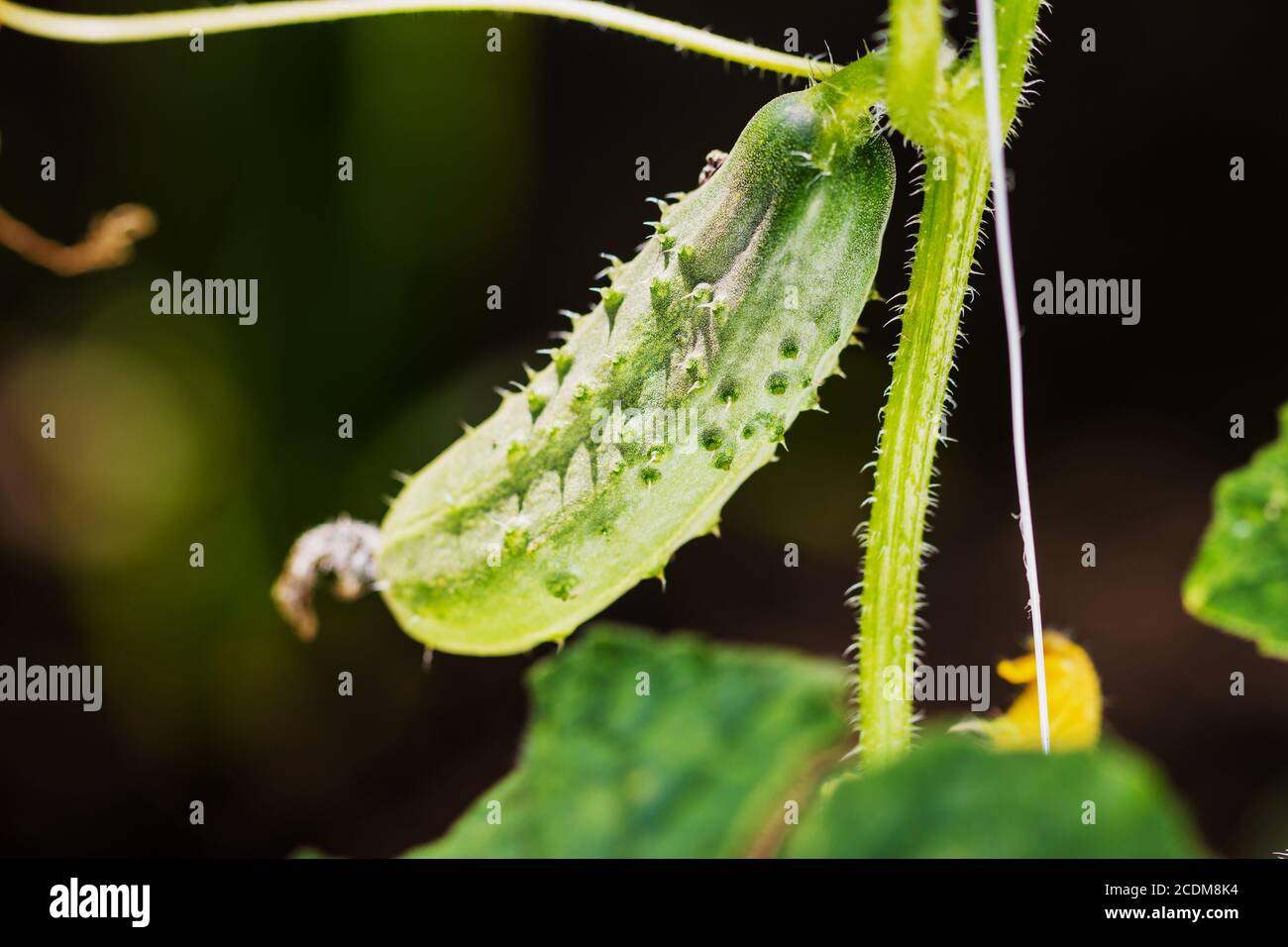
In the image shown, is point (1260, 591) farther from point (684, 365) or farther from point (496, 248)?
point (496, 248)

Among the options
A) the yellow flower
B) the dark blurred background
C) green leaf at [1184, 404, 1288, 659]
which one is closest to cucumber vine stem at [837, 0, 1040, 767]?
the yellow flower

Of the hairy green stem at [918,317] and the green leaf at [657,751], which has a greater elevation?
the hairy green stem at [918,317]

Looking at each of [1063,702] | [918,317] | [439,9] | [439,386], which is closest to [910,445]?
[918,317]

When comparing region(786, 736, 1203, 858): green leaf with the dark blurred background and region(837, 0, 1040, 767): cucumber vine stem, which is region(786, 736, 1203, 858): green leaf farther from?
the dark blurred background

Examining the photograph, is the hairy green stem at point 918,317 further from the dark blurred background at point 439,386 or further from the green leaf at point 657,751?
the dark blurred background at point 439,386

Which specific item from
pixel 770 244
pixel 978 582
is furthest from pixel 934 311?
pixel 978 582

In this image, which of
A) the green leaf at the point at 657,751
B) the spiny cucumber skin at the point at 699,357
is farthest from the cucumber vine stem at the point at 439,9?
the green leaf at the point at 657,751
